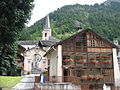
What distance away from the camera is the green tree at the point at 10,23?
1698cm

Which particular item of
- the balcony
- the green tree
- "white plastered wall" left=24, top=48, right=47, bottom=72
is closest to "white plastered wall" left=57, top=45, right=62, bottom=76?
the balcony

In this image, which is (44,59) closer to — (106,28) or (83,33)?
(83,33)

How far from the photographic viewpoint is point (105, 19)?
401 ft

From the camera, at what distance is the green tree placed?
16984 mm

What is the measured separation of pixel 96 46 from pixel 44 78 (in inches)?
408

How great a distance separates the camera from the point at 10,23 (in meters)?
17.6

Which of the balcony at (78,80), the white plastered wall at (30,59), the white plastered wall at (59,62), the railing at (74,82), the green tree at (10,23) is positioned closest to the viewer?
the green tree at (10,23)

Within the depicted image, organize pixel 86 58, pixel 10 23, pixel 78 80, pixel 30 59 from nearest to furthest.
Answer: pixel 10 23 < pixel 78 80 < pixel 86 58 < pixel 30 59

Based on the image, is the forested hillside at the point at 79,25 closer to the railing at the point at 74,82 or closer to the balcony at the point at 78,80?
the balcony at the point at 78,80

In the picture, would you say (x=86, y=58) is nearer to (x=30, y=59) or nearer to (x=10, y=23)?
(x=10, y=23)

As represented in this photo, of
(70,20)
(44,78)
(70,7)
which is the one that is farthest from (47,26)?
(70,7)

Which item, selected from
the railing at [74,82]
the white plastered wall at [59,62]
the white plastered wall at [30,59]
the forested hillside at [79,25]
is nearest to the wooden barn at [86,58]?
the white plastered wall at [59,62]

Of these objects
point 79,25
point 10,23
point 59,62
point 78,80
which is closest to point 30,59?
point 59,62

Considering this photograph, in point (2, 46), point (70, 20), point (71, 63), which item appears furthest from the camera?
point (70, 20)
